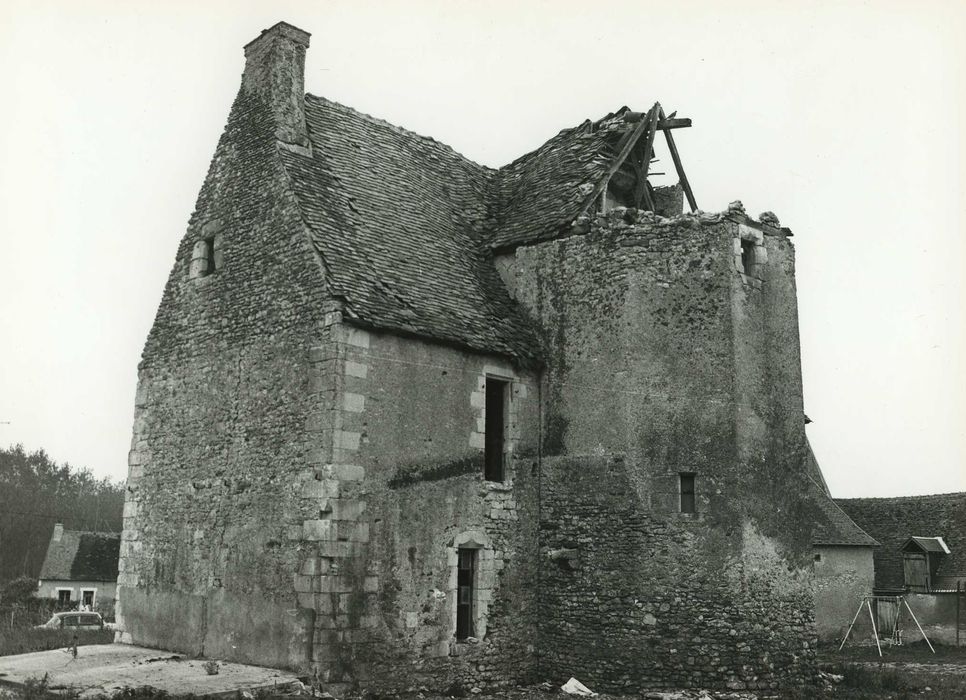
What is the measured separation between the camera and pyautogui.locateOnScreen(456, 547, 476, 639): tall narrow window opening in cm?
1364

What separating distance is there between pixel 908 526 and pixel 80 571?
1361 inches

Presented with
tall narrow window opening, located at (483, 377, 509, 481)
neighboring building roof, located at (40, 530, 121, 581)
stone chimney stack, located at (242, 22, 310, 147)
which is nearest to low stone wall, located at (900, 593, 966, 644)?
tall narrow window opening, located at (483, 377, 509, 481)

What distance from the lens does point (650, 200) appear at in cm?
1766

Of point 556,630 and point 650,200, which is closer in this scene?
point 556,630

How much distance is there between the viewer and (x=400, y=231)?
15516 mm

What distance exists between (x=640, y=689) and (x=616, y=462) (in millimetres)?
3279

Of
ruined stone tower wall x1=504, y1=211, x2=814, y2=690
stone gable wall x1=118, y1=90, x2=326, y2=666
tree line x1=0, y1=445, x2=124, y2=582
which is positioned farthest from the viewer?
tree line x1=0, y1=445, x2=124, y2=582

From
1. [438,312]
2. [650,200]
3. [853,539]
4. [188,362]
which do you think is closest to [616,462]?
[438,312]

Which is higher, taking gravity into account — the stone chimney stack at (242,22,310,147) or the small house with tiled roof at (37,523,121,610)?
the stone chimney stack at (242,22,310,147)

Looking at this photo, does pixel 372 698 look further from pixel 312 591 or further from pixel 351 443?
pixel 351 443

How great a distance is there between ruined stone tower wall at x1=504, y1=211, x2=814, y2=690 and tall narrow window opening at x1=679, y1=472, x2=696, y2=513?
0.12 m

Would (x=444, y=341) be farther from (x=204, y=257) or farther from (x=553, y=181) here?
(x=553, y=181)

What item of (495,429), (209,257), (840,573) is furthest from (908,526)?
(209,257)

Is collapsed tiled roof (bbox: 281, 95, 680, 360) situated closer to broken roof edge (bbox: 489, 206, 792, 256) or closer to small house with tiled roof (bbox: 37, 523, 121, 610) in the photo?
broken roof edge (bbox: 489, 206, 792, 256)
